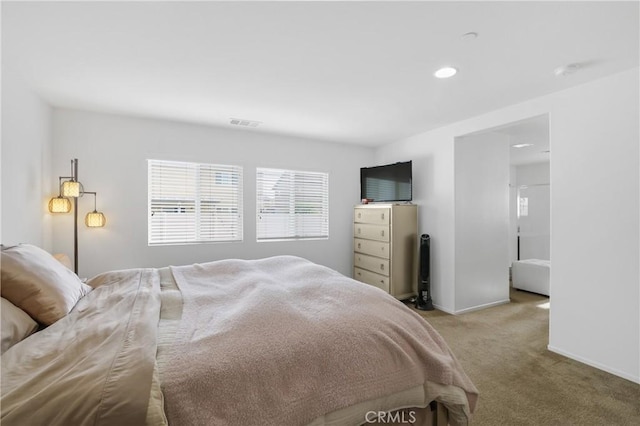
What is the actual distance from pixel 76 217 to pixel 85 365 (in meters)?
2.93

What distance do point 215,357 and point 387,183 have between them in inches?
154

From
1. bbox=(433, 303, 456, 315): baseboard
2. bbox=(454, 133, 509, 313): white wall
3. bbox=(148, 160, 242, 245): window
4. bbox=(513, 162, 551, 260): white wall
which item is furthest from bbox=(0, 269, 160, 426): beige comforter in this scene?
bbox=(513, 162, 551, 260): white wall

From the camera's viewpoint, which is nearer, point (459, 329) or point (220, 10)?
point (220, 10)

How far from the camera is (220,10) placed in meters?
1.71

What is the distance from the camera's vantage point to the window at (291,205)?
4559mm

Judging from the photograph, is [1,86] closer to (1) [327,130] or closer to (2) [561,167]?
(1) [327,130]

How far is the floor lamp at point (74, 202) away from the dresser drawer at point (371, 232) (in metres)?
3.42

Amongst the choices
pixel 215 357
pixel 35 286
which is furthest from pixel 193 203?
pixel 215 357

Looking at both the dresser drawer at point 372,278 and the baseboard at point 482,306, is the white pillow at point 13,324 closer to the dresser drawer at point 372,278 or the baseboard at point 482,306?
the dresser drawer at point 372,278

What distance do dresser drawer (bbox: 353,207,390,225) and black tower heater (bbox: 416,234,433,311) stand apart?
616mm

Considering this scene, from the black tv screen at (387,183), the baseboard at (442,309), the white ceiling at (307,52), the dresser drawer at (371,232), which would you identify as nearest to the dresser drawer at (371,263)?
the dresser drawer at (371,232)

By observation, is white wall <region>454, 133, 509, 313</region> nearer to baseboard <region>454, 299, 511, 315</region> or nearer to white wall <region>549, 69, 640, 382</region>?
baseboard <region>454, 299, 511, 315</region>

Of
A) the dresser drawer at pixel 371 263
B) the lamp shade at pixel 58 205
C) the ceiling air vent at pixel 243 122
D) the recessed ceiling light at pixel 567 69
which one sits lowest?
the dresser drawer at pixel 371 263

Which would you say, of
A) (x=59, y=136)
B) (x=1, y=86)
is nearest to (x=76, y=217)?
(x=59, y=136)
